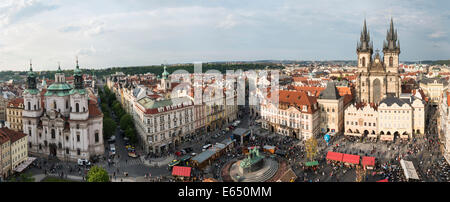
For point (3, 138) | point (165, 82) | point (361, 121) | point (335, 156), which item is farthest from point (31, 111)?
point (361, 121)

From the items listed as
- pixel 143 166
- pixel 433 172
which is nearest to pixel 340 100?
pixel 433 172

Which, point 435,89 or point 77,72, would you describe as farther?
point 435,89

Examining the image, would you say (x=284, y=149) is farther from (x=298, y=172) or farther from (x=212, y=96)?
(x=212, y=96)

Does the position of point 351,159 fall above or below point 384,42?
below

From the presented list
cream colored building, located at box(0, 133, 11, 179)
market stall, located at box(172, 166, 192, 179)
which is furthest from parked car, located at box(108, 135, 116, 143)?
market stall, located at box(172, 166, 192, 179)

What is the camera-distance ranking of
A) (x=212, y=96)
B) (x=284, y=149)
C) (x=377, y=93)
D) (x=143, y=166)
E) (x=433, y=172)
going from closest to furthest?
(x=433, y=172), (x=143, y=166), (x=284, y=149), (x=212, y=96), (x=377, y=93)

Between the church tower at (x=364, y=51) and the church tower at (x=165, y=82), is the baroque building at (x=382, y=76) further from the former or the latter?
the church tower at (x=165, y=82)

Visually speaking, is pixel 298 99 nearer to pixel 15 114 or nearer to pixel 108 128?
pixel 108 128
